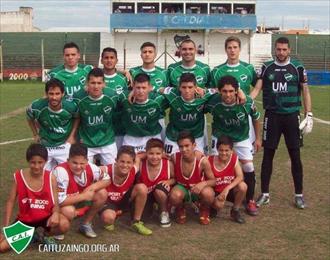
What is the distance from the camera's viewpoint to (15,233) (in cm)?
438

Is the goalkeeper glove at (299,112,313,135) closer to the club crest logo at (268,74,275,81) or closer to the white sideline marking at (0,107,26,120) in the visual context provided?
the club crest logo at (268,74,275,81)

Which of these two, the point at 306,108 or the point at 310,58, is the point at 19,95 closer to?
the point at 306,108

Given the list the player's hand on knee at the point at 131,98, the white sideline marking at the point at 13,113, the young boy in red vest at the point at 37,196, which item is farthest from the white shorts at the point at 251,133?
the white sideline marking at the point at 13,113

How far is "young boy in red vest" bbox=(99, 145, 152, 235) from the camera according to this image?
195 inches

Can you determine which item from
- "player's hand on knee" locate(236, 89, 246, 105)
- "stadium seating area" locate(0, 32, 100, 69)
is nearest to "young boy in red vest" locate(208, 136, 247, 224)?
"player's hand on knee" locate(236, 89, 246, 105)

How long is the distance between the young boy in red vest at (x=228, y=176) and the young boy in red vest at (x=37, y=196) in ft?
5.31

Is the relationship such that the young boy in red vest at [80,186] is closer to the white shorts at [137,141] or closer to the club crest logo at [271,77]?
the white shorts at [137,141]

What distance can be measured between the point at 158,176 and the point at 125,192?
363mm

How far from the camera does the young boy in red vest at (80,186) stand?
4703 millimetres

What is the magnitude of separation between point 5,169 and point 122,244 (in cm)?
331

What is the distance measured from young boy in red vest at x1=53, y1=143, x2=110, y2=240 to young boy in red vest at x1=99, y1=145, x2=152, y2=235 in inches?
6.2

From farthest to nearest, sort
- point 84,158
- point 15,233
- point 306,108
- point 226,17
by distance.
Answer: point 226,17 < point 306,108 < point 84,158 < point 15,233

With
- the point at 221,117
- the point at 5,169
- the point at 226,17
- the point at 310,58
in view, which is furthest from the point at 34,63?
the point at 221,117

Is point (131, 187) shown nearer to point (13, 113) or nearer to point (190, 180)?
point (190, 180)
